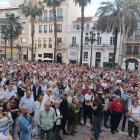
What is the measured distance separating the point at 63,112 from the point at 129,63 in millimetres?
37537

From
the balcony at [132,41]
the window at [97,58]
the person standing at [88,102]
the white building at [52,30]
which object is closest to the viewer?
the person standing at [88,102]

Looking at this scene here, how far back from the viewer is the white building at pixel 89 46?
48.9 meters

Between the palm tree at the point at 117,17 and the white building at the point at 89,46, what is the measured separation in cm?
1522

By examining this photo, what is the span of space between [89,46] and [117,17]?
19822 millimetres

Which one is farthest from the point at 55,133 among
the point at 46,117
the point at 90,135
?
the point at 90,135

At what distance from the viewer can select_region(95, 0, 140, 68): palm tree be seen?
1236 inches

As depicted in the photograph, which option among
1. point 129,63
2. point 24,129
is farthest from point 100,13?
A: point 24,129

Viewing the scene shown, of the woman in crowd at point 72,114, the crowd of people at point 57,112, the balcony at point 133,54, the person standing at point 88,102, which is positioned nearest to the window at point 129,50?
the balcony at point 133,54

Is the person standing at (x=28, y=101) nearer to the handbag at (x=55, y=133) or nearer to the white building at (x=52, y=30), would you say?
the handbag at (x=55, y=133)

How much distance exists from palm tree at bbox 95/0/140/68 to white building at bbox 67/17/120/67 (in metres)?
15.2

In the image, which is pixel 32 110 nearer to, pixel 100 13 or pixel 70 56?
pixel 100 13

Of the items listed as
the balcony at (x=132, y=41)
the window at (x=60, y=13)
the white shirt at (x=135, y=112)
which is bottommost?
the white shirt at (x=135, y=112)

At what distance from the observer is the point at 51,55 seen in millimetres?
56062

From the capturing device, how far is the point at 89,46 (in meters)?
50.8
